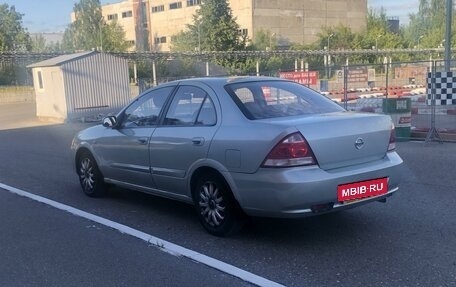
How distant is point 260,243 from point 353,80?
2231 cm

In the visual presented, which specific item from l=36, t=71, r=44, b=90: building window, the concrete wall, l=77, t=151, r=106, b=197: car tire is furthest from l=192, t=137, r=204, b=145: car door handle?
the concrete wall

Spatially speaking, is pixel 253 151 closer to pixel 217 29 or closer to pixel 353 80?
pixel 353 80

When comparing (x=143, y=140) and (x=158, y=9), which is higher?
(x=158, y=9)

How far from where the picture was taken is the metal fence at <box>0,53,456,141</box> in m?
13.5

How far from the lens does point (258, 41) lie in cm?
8075

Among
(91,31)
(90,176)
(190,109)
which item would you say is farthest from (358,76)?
(91,31)

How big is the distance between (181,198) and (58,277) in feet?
5.71

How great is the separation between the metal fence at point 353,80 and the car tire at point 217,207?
7.90 meters

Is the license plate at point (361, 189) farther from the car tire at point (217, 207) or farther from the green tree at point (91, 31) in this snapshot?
the green tree at point (91, 31)

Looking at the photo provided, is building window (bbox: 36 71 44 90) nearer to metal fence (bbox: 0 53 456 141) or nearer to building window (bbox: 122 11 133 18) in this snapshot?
metal fence (bbox: 0 53 456 141)

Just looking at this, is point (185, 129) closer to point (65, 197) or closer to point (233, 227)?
point (233, 227)

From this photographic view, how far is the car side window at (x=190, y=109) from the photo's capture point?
5.59m

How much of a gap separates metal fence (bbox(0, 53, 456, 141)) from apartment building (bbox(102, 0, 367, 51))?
2115 centimetres

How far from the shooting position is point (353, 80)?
2636 centimetres
